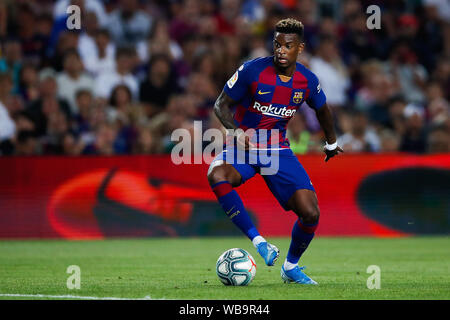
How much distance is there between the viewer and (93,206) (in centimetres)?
1405

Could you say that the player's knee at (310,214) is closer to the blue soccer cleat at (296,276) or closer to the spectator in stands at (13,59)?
the blue soccer cleat at (296,276)

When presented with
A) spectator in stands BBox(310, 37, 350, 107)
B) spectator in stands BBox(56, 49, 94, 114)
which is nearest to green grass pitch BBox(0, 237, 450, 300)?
spectator in stands BBox(56, 49, 94, 114)

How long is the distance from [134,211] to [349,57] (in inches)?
259

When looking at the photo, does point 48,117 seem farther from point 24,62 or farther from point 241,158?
point 241,158

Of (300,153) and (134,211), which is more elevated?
(300,153)

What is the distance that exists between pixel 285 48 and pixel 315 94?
66cm

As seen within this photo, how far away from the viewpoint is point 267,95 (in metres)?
8.32

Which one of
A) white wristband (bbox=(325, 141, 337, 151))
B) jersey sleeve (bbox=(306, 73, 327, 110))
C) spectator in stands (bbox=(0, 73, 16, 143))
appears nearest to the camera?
jersey sleeve (bbox=(306, 73, 327, 110))

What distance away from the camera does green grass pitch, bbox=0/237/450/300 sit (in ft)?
24.1

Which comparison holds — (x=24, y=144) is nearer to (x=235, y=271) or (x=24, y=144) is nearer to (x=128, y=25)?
(x=128, y=25)

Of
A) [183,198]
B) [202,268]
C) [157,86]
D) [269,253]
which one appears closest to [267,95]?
[269,253]

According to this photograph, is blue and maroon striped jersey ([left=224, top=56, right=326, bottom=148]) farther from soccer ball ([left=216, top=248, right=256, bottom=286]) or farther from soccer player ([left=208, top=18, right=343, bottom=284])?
soccer ball ([left=216, top=248, right=256, bottom=286])
